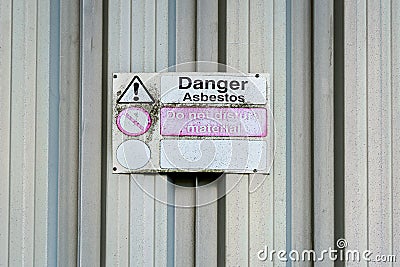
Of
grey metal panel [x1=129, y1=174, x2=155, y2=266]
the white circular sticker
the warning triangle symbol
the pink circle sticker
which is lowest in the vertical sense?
grey metal panel [x1=129, y1=174, x2=155, y2=266]

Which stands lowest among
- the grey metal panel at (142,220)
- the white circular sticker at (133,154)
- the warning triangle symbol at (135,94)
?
the grey metal panel at (142,220)

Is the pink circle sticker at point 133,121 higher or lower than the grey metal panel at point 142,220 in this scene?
higher

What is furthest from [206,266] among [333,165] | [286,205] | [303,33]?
[303,33]

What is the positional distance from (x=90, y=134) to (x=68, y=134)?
6 cm

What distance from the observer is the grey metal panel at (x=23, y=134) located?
1.79 m

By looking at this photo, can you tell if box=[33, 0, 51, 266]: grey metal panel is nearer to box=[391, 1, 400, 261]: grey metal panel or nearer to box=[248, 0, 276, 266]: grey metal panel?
box=[248, 0, 276, 266]: grey metal panel

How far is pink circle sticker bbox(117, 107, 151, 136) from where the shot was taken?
1802mm

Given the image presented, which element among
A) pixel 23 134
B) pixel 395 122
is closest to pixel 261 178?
pixel 395 122

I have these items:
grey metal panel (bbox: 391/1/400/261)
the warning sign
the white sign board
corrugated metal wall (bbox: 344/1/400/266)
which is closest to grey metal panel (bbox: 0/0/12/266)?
the white sign board

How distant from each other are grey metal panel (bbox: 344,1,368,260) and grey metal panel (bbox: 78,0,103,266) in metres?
0.67

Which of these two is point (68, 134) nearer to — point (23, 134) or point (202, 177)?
point (23, 134)

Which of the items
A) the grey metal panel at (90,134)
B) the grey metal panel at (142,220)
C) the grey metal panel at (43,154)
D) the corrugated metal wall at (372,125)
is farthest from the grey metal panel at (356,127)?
the grey metal panel at (43,154)

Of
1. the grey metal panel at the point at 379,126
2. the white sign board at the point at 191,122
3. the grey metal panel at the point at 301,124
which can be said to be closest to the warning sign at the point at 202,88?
the white sign board at the point at 191,122

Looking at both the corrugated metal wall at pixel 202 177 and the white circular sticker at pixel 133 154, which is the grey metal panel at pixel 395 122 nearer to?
the corrugated metal wall at pixel 202 177
